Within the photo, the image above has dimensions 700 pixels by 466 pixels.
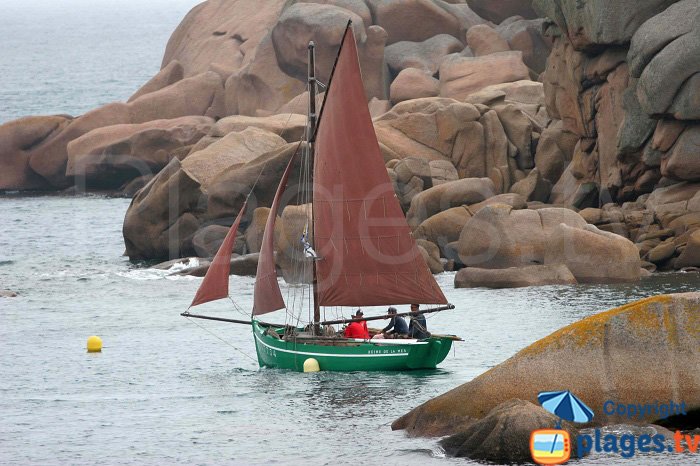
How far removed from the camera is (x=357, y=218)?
122 feet

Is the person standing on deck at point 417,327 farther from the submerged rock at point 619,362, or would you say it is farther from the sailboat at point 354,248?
the submerged rock at point 619,362

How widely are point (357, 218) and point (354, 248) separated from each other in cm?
86

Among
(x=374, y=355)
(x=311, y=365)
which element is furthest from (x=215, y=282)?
(x=374, y=355)

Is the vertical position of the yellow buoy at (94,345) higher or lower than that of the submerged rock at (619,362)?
lower

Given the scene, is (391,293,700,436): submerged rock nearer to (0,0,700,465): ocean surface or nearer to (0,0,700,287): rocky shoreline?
(0,0,700,465): ocean surface

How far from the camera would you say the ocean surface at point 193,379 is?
2800 centimetres

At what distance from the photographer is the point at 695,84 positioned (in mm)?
53031

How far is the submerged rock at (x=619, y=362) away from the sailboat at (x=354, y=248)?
11975 mm

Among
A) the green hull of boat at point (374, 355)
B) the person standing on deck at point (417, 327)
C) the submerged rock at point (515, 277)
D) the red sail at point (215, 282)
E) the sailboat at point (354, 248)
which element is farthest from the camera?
the submerged rock at point (515, 277)
